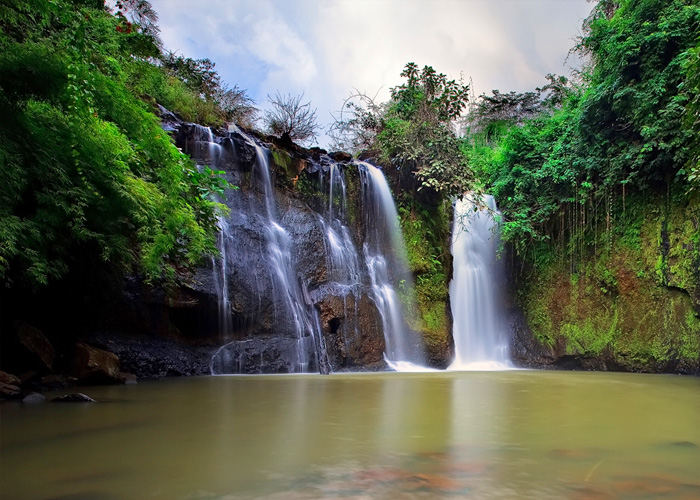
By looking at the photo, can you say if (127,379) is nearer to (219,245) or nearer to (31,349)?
(31,349)

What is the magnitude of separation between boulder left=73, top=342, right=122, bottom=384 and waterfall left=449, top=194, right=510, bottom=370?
8.32 m

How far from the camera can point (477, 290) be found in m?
14.1

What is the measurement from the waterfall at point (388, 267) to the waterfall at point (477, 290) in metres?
1.60

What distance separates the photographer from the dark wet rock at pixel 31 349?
641cm

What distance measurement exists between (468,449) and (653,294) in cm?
1049

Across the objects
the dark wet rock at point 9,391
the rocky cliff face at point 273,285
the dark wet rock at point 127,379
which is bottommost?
the dark wet rock at point 127,379

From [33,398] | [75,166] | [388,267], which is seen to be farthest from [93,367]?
[388,267]

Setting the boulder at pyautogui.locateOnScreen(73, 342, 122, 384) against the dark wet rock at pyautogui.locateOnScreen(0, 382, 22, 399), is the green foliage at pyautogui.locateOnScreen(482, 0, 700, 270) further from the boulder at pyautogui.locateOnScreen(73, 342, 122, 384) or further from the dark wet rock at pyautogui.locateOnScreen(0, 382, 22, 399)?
the dark wet rock at pyautogui.locateOnScreen(0, 382, 22, 399)

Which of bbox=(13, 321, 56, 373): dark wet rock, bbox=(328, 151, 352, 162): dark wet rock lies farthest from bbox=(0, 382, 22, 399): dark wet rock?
bbox=(328, 151, 352, 162): dark wet rock

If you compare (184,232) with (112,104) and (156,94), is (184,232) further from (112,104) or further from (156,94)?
(156,94)

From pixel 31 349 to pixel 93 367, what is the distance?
0.82 meters

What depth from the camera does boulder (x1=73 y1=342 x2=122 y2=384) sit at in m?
6.66

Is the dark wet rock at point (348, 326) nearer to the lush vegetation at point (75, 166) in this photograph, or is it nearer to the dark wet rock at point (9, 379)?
the lush vegetation at point (75, 166)

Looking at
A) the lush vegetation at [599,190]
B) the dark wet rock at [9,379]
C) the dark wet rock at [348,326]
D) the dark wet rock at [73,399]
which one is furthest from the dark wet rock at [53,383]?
the lush vegetation at [599,190]
